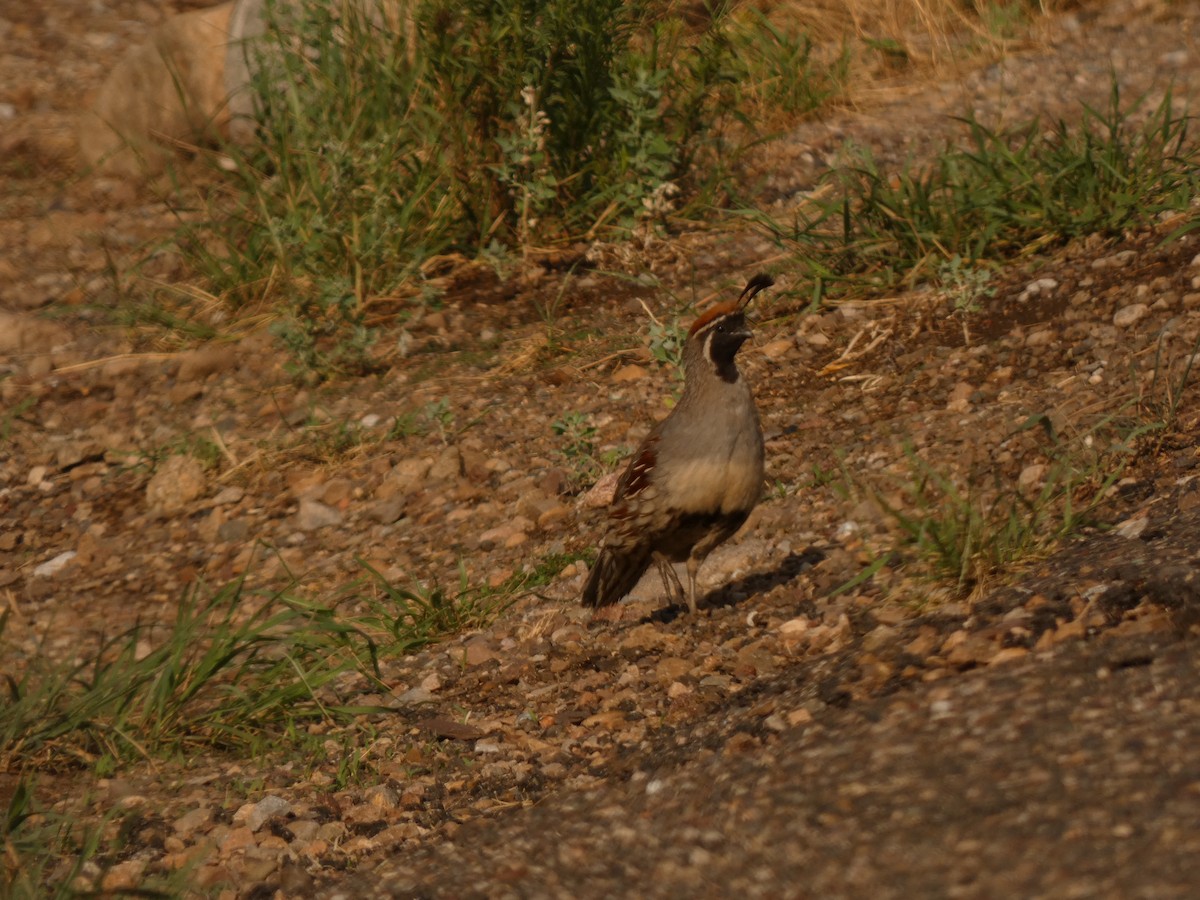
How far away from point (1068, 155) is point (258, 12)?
14.7 feet

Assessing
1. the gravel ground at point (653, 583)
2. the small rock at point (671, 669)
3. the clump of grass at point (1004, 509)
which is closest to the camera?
the gravel ground at point (653, 583)

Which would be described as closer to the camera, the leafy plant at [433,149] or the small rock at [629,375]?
the small rock at [629,375]

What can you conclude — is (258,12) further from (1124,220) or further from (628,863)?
(628,863)

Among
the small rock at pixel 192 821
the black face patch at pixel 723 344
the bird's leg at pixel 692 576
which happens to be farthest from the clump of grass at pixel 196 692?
the black face patch at pixel 723 344

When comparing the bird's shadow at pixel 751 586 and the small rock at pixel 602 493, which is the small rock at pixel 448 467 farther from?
the bird's shadow at pixel 751 586

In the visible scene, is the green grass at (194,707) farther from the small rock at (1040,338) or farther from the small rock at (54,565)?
the small rock at (1040,338)

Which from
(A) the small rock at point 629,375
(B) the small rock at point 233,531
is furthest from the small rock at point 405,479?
(A) the small rock at point 629,375

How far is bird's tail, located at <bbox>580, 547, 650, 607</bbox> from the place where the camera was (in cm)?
487

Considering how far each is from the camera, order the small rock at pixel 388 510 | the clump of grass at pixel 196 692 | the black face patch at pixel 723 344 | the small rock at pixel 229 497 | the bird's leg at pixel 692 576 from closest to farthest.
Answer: the clump of grass at pixel 196 692 < the black face patch at pixel 723 344 < the bird's leg at pixel 692 576 < the small rock at pixel 388 510 < the small rock at pixel 229 497

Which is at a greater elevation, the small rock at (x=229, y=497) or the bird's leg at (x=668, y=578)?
the bird's leg at (x=668, y=578)

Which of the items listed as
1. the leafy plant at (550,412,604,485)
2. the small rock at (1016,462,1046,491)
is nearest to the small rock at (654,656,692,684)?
the small rock at (1016,462,1046,491)

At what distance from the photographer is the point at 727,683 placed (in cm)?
443

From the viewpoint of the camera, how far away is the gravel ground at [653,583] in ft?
10.7

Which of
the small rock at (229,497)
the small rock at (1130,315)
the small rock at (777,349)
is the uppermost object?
the small rock at (1130,315)
